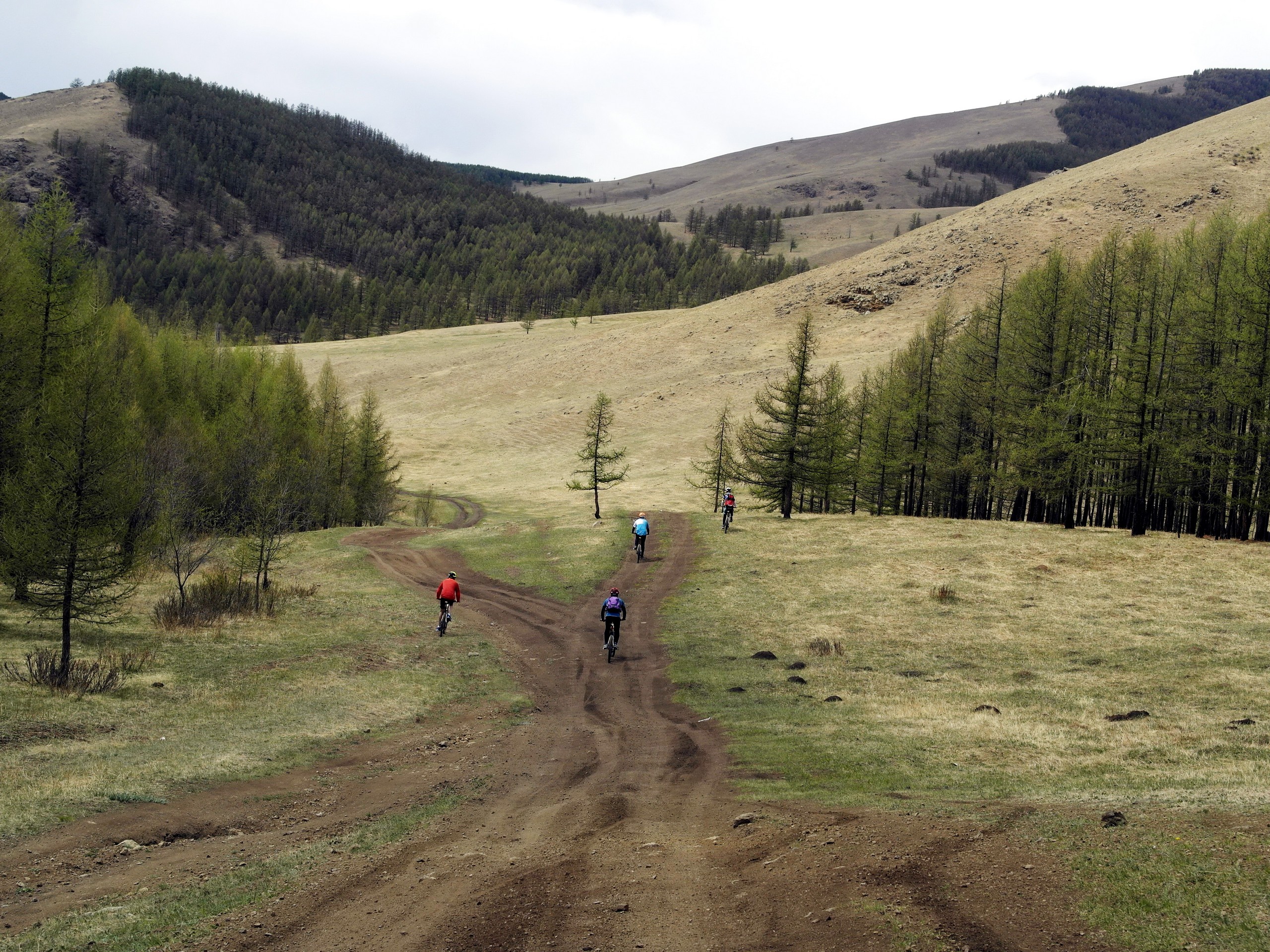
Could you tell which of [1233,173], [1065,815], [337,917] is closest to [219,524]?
[337,917]

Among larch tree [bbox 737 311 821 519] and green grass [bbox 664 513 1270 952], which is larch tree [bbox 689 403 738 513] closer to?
larch tree [bbox 737 311 821 519]

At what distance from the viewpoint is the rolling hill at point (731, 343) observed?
282ft

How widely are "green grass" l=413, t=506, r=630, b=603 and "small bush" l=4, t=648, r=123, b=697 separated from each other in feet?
55.0

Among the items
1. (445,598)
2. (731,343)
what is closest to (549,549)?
(445,598)

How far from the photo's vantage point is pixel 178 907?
939 centimetres

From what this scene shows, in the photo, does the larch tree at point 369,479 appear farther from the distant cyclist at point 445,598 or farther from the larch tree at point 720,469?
the distant cyclist at point 445,598

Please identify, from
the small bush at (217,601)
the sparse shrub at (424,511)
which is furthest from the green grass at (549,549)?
the small bush at (217,601)

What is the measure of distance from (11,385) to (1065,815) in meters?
34.2

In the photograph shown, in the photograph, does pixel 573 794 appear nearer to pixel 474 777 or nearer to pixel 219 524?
pixel 474 777

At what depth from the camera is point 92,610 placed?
21.8 meters

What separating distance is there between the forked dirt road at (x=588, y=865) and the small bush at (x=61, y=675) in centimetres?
768

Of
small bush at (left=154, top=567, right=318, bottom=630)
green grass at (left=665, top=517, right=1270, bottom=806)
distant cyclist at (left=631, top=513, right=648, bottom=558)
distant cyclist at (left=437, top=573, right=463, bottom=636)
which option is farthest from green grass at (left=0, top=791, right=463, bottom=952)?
distant cyclist at (left=631, top=513, right=648, bottom=558)

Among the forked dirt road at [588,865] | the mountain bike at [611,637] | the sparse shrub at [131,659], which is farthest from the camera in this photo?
the mountain bike at [611,637]

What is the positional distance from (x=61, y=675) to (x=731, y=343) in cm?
9491
